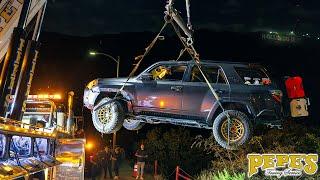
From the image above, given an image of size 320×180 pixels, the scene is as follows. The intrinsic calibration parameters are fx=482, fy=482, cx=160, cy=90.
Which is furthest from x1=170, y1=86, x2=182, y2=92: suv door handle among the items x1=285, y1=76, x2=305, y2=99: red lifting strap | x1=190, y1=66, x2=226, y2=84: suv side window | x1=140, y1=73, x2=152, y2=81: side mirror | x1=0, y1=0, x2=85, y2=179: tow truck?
x1=0, y1=0, x2=85, y2=179: tow truck

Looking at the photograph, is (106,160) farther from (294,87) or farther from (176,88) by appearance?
(294,87)

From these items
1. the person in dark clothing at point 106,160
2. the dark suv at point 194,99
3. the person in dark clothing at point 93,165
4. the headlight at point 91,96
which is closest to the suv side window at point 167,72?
the dark suv at point 194,99

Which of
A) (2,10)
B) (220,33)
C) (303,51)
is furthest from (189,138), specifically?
(220,33)

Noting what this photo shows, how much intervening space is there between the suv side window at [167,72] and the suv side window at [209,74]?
19 centimetres

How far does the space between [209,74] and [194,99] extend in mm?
603

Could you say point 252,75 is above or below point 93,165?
above

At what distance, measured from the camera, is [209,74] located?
8.12m

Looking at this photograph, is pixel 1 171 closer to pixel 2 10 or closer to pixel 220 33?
pixel 2 10

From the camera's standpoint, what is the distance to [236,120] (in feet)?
24.6

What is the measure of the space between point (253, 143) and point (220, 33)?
28225mm

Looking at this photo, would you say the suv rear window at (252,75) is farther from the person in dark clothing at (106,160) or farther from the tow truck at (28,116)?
the person in dark clothing at (106,160)

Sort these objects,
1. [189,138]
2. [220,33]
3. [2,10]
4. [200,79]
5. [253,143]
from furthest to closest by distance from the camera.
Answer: [220,33]
[189,138]
[253,143]
[2,10]
[200,79]

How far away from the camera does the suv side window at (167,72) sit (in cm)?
817

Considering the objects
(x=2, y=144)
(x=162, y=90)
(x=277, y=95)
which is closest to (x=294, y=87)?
(x=277, y=95)
